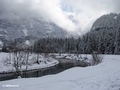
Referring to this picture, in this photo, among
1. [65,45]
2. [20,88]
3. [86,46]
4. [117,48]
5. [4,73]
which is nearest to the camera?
[20,88]

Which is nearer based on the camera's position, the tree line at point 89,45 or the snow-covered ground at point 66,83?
the snow-covered ground at point 66,83

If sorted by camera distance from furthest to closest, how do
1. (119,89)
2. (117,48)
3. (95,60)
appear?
1. (117,48)
2. (95,60)
3. (119,89)

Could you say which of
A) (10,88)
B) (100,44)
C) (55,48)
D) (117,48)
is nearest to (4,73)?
(10,88)

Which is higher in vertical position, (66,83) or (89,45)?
(89,45)

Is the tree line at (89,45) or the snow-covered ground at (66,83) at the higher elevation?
the tree line at (89,45)

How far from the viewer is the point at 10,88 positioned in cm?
824

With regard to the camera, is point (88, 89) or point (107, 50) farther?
point (107, 50)

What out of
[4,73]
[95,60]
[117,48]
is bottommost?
Result: [4,73]

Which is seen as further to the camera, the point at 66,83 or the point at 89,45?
the point at 89,45

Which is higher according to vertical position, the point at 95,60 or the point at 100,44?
the point at 100,44

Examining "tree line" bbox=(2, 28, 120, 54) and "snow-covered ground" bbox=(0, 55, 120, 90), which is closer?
"snow-covered ground" bbox=(0, 55, 120, 90)

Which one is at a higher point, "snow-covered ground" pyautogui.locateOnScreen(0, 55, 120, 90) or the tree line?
the tree line

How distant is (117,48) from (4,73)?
48.1 m

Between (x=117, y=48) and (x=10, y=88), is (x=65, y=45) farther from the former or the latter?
(x=10, y=88)
